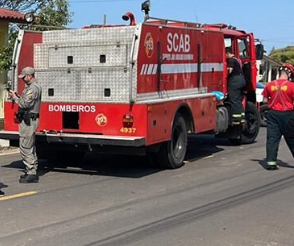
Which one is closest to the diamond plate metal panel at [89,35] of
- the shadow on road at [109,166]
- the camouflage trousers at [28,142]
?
the camouflage trousers at [28,142]

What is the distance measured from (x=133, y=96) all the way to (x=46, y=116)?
5.87ft

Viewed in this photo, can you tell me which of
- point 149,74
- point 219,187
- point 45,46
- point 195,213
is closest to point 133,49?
point 149,74

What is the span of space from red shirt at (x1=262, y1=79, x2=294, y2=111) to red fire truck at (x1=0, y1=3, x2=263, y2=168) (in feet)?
4.78

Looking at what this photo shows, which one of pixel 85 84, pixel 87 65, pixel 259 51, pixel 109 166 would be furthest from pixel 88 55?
pixel 259 51

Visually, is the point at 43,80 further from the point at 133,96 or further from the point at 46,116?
the point at 133,96

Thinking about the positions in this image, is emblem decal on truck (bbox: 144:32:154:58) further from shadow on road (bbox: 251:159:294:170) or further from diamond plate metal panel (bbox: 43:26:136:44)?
shadow on road (bbox: 251:159:294:170)

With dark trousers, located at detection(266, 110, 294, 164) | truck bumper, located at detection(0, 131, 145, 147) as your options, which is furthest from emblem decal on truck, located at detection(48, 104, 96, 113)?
dark trousers, located at detection(266, 110, 294, 164)

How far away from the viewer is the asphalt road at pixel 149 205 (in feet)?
17.2

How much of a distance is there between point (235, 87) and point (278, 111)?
2.60 m

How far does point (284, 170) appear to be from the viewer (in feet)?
30.1

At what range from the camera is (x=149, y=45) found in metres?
8.38

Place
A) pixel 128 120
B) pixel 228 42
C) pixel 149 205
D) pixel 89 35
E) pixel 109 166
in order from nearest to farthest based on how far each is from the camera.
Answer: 1. pixel 149 205
2. pixel 128 120
3. pixel 89 35
4. pixel 109 166
5. pixel 228 42

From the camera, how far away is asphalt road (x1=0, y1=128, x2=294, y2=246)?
5.23m

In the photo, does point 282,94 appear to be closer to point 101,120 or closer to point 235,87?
point 235,87
